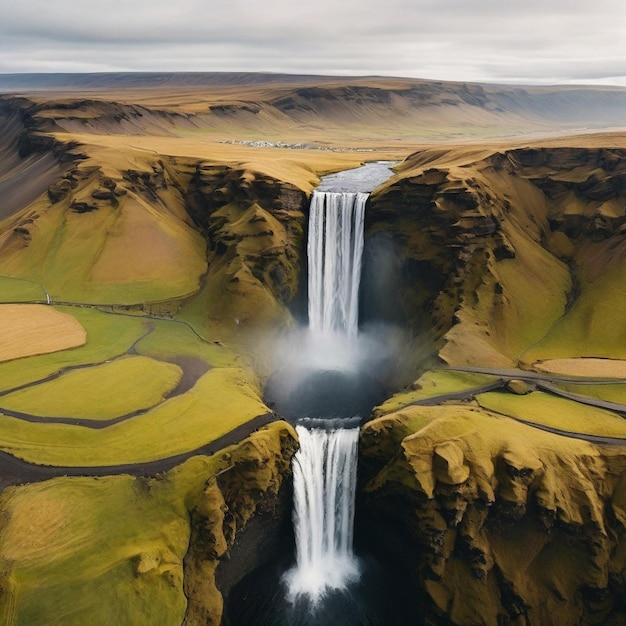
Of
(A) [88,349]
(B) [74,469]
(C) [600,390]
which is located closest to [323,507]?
(B) [74,469]

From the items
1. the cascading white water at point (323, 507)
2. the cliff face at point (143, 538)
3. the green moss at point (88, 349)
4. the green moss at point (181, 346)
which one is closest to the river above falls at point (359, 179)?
the green moss at point (181, 346)

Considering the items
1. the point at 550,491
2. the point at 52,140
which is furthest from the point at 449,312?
the point at 52,140

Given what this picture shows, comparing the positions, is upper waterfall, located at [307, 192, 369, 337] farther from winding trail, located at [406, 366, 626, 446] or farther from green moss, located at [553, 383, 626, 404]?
green moss, located at [553, 383, 626, 404]

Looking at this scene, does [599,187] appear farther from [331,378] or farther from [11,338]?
[11,338]

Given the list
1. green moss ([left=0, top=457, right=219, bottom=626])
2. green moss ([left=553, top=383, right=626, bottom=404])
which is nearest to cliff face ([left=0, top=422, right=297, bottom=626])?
green moss ([left=0, top=457, right=219, bottom=626])

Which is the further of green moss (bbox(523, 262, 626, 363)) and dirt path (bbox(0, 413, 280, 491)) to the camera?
green moss (bbox(523, 262, 626, 363))

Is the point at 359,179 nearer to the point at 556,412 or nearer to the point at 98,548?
the point at 556,412

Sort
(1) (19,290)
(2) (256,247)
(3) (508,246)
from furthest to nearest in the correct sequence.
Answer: (1) (19,290) → (2) (256,247) → (3) (508,246)
